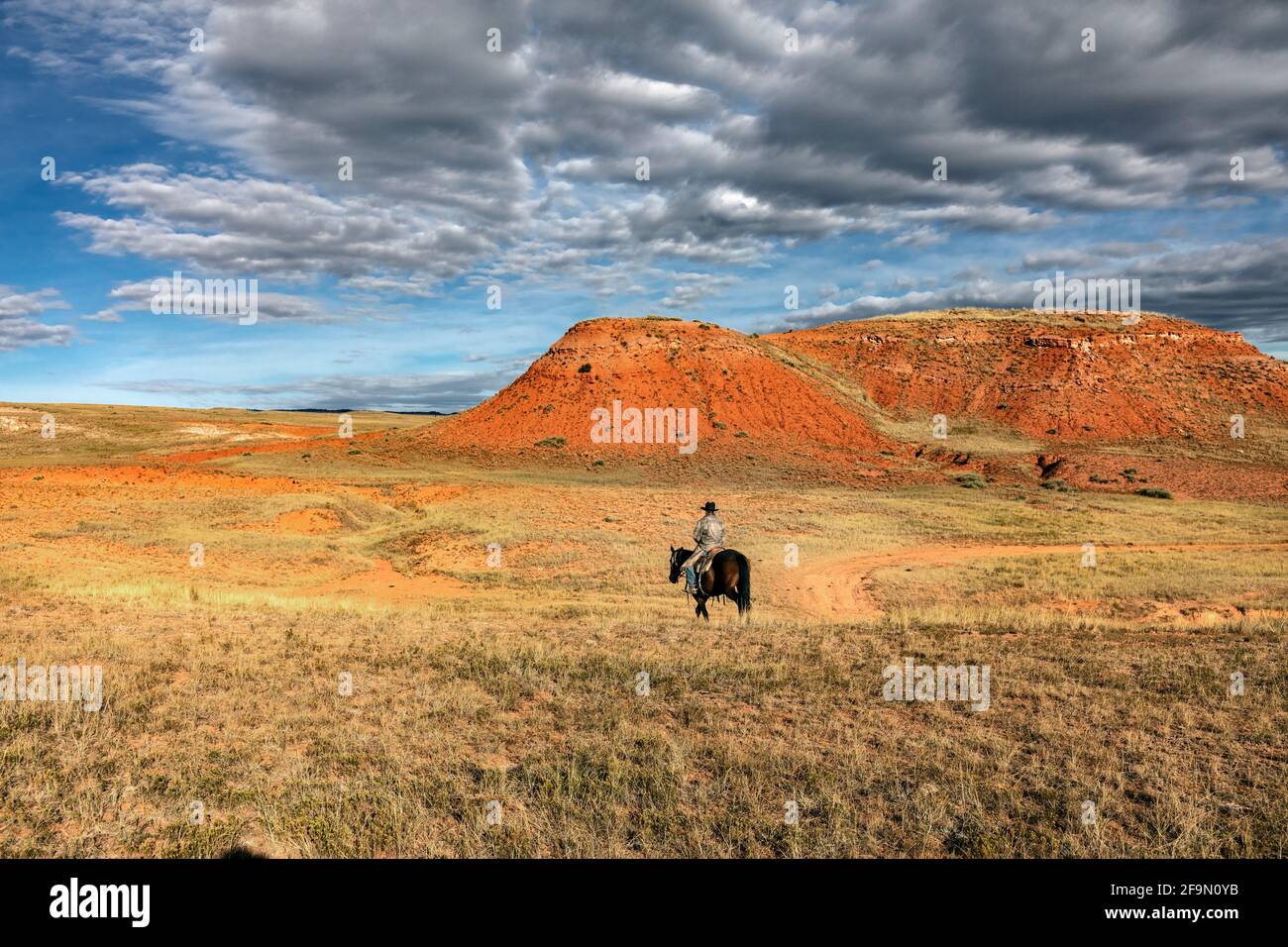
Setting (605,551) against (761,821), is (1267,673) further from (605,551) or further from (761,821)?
(605,551)

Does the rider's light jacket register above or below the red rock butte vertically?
below

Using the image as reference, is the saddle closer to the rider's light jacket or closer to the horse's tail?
the rider's light jacket

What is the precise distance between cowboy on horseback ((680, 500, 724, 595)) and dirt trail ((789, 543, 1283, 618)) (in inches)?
174

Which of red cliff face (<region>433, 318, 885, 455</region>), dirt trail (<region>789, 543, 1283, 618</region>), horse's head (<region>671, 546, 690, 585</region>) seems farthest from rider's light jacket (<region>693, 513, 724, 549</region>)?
red cliff face (<region>433, 318, 885, 455</region>)

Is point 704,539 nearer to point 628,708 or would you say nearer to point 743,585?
point 743,585

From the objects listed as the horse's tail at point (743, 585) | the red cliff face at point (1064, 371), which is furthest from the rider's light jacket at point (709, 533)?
the red cliff face at point (1064, 371)

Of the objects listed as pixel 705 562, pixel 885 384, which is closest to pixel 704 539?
pixel 705 562

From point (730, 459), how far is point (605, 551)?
32072mm

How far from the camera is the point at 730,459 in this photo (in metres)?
58.9

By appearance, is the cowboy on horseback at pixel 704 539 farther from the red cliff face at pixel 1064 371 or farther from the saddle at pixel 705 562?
the red cliff face at pixel 1064 371

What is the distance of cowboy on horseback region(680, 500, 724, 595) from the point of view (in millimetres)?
17859

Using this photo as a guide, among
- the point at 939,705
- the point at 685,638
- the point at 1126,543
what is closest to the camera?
the point at 939,705

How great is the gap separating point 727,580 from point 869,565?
1148cm
